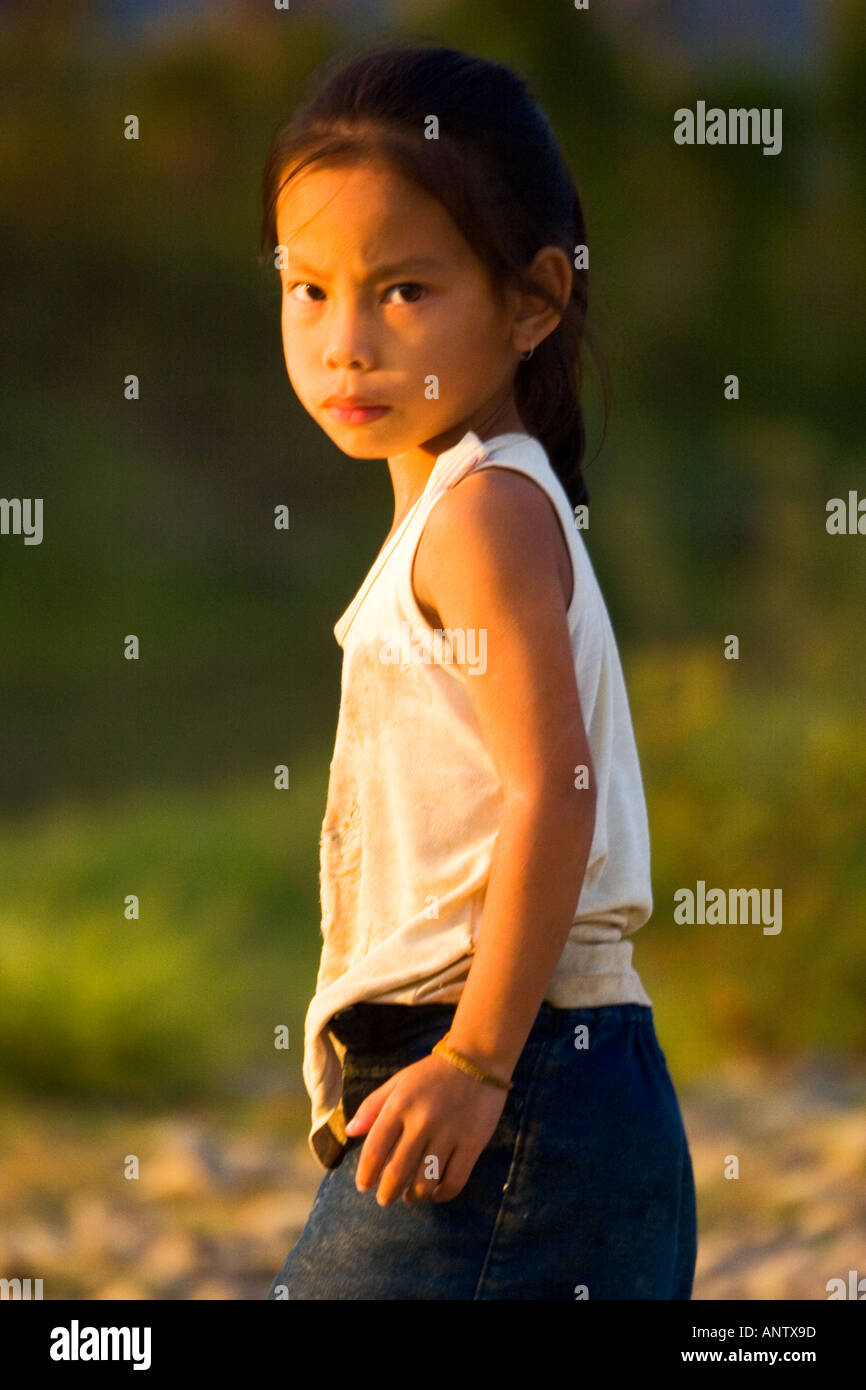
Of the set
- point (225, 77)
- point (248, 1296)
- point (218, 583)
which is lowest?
point (248, 1296)

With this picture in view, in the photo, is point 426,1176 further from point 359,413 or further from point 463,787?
point 359,413

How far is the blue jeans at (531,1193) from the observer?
1259 millimetres

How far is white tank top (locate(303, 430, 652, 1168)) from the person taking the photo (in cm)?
128

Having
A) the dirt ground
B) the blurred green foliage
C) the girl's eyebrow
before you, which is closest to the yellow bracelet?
the girl's eyebrow

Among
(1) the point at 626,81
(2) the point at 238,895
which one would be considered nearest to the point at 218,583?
(2) the point at 238,895

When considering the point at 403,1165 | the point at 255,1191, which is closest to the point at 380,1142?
the point at 403,1165

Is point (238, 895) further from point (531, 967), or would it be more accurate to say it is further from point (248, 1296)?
point (531, 967)

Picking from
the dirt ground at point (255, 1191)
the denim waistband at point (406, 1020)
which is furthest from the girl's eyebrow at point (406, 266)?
the dirt ground at point (255, 1191)

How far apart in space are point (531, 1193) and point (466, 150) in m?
0.79

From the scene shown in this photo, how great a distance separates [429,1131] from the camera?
1.21 m

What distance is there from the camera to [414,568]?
51.1 inches

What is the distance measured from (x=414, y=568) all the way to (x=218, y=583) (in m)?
5.46

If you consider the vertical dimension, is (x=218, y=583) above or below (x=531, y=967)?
above

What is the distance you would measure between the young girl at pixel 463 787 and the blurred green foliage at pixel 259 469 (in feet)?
10.2
